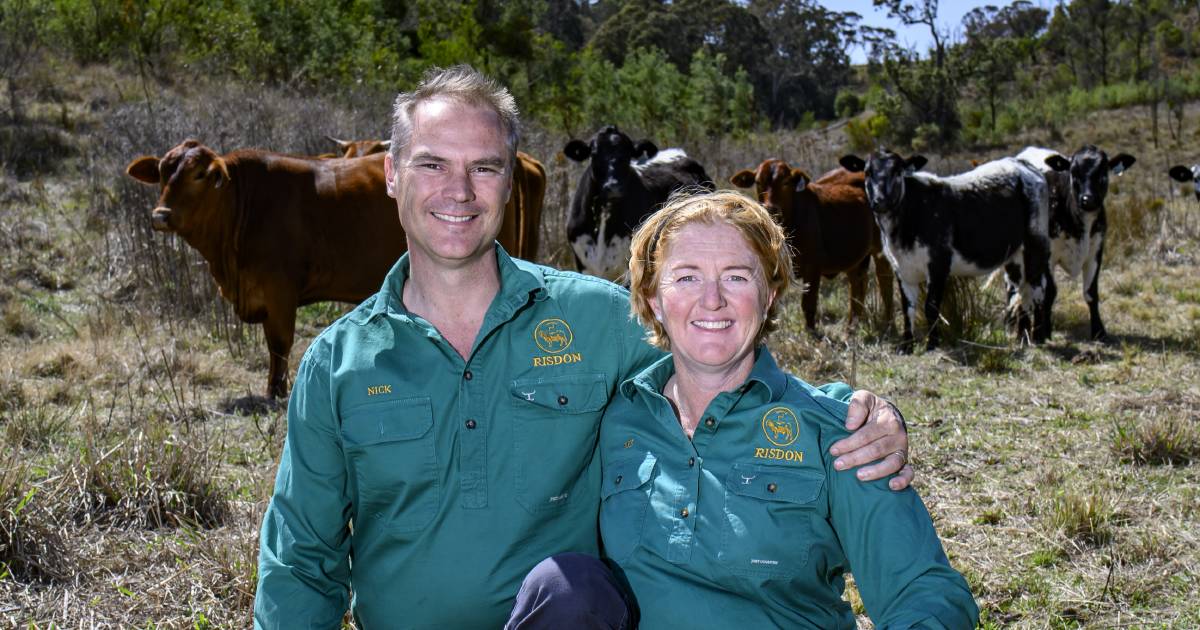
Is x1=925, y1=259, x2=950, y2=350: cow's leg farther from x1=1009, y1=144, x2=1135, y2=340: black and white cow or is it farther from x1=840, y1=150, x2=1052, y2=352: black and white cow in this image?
x1=1009, y1=144, x2=1135, y2=340: black and white cow

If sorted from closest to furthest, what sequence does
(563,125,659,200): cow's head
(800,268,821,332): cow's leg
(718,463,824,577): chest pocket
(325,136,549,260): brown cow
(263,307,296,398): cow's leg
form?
(718,463,824,577): chest pocket < (263,307,296,398): cow's leg < (325,136,549,260): brown cow < (563,125,659,200): cow's head < (800,268,821,332): cow's leg

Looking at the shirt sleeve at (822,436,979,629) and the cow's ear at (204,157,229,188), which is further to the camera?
the cow's ear at (204,157,229,188)

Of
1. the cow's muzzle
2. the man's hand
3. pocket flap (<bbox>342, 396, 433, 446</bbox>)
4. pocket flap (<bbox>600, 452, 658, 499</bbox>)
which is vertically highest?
the cow's muzzle

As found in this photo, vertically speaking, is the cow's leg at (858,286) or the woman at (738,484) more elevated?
the woman at (738,484)

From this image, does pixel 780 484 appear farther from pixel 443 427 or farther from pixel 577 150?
pixel 577 150

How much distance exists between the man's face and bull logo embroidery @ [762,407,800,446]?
97 centimetres

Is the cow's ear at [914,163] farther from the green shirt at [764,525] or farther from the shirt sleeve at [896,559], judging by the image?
the shirt sleeve at [896,559]

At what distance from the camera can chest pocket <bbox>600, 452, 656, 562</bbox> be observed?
104 inches

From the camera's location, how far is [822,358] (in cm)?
781

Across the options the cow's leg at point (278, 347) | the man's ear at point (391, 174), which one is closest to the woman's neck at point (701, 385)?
the man's ear at point (391, 174)

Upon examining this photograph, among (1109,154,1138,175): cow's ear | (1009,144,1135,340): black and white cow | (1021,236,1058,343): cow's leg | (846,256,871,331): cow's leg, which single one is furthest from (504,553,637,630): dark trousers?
(1109,154,1138,175): cow's ear

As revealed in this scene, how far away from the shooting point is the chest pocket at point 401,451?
280cm

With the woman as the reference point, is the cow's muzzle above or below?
above

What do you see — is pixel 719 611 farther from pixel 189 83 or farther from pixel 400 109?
pixel 189 83
